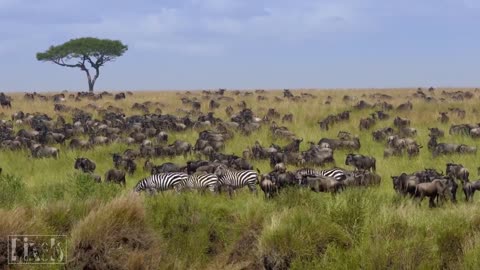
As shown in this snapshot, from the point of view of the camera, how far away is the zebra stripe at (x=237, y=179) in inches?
598

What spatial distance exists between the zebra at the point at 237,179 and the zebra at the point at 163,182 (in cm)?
102

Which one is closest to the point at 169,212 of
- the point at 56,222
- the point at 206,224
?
the point at 206,224

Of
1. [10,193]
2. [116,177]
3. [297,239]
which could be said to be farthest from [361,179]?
[10,193]

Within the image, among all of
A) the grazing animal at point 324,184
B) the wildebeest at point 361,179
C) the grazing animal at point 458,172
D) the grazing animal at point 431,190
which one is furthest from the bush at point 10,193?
the grazing animal at point 458,172

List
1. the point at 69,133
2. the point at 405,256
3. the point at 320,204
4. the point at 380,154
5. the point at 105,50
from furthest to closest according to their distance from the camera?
1. the point at 105,50
2. the point at 69,133
3. the point at 380,154
4. the point at 320,204
5. the point at 405,256

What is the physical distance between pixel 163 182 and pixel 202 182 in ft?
4.06

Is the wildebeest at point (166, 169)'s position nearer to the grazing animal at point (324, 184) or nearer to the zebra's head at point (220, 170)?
the zebra's head at point (220, 170)

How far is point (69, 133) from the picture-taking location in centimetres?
2681

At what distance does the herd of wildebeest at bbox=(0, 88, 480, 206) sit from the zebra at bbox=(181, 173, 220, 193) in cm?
4

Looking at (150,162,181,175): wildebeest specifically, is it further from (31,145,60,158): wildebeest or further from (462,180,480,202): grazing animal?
(462,180,480,202): grazing animal

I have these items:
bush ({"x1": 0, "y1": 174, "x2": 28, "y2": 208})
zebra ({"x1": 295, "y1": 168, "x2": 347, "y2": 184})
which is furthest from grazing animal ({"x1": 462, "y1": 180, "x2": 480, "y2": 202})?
bush ({"x1": 0, "y1": 174, "x2": 28, "y2": 208})

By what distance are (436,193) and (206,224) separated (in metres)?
5.49

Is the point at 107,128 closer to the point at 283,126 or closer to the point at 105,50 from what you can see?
the point at 283,126

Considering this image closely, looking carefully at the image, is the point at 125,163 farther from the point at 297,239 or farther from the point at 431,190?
the point at 297,239
